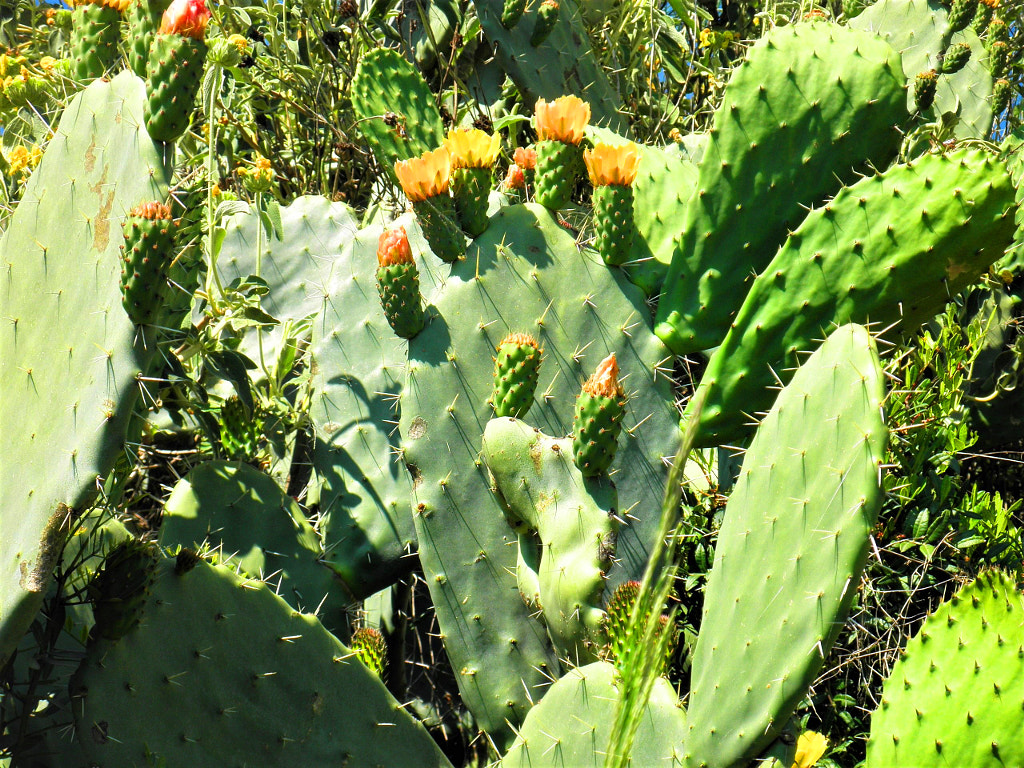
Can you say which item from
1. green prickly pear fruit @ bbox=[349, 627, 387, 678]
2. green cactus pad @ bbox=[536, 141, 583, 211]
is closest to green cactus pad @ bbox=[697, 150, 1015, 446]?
green cactus pad @ bbox=[536, 141, 583, 211]

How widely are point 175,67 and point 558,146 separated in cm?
71

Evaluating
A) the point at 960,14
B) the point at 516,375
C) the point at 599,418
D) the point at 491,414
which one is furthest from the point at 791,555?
the point at 960,14

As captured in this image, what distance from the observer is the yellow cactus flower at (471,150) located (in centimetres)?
160

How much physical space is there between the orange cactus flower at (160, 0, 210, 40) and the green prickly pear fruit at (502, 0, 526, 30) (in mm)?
1175

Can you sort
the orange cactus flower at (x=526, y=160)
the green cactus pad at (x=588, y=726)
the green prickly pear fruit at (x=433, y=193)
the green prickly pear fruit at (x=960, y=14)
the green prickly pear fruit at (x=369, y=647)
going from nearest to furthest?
the green cactus pad at (x=588, y=726) < the green prickly pear fruit at (x=433, y=193) < the green prickly pear fruit at (x=369, y=647) < the orange cactus flower at (x=526, y=160) < the green prickly pear fruit at (x=960, y=14)

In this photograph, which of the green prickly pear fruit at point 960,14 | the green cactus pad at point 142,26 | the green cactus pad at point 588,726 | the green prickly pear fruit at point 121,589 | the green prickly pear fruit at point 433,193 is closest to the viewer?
the green cactus pad at point 588,726

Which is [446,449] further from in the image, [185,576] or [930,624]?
[930,624]

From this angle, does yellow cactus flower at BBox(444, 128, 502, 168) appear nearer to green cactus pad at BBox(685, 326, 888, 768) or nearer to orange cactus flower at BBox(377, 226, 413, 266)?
orange cactus flower at BBox(377, 226, 413, 266)

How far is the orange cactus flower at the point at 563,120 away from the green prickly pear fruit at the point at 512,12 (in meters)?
0.83

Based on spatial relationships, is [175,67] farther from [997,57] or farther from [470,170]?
[997,57]

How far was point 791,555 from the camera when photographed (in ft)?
3.61

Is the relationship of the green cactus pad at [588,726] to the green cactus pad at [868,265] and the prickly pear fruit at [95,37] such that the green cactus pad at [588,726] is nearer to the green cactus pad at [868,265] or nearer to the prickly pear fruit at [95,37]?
the green cactus pad at [868,265]

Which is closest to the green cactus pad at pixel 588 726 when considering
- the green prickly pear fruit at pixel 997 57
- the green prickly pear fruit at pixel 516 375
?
the green prickly pear fruit at pixel 516 375

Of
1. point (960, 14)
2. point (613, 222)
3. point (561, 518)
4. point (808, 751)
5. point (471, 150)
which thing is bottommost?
point (808, 751)
